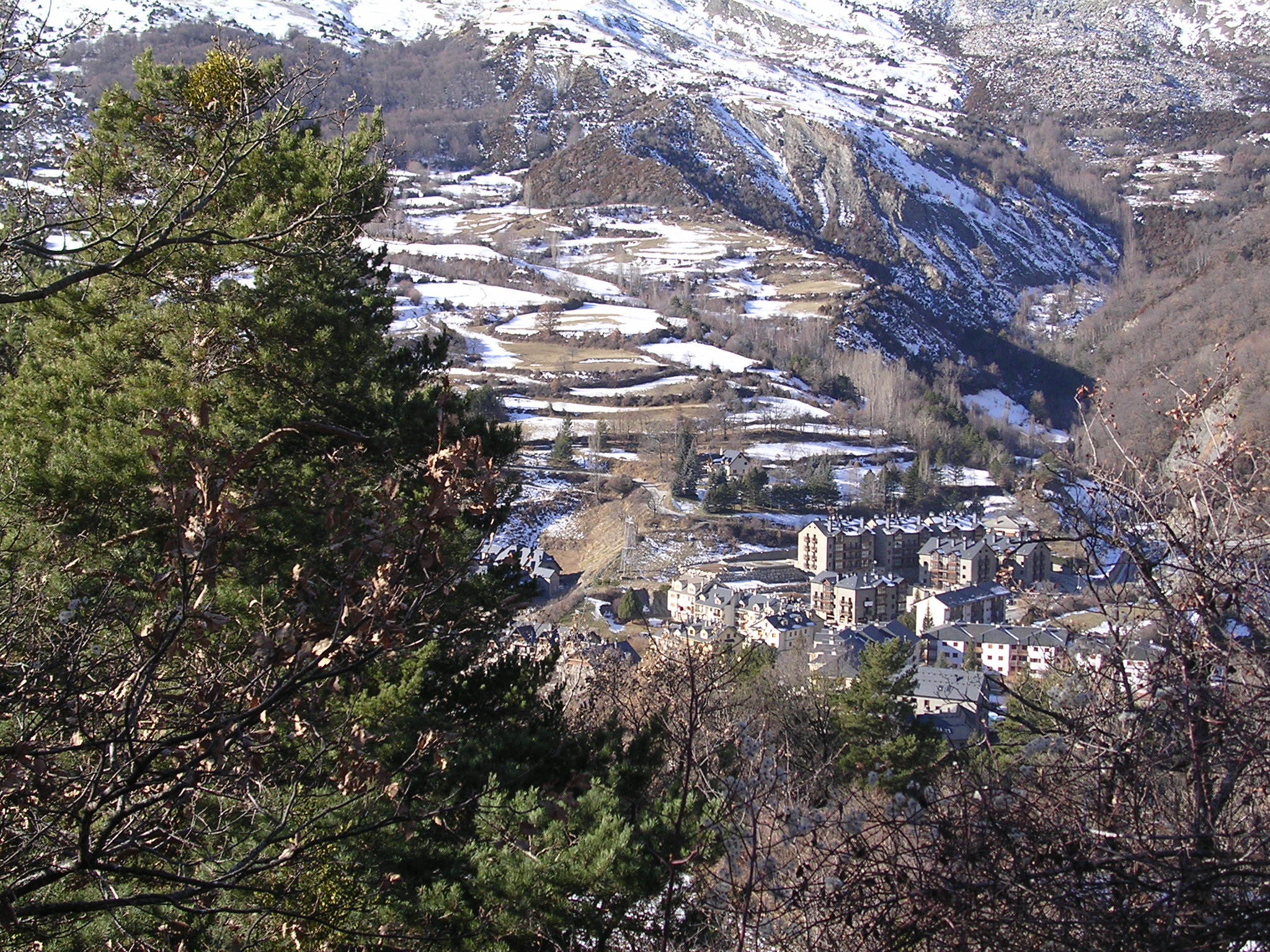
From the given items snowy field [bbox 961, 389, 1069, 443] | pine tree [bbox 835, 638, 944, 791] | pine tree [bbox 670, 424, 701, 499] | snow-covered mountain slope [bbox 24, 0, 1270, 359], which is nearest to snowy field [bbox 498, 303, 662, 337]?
snow-covered mountain slope [bbox 24, 0, 1270, 359]

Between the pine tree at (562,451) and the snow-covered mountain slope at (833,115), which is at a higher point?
the snow-covered mountain slope at (833,115)

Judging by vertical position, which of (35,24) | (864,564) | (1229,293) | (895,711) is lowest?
(864,564)

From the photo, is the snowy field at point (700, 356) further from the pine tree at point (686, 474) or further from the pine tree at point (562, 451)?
the pine tree at point (562, 451)

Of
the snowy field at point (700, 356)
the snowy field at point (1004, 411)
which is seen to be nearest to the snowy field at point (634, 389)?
the snowy field at point (700, 356)

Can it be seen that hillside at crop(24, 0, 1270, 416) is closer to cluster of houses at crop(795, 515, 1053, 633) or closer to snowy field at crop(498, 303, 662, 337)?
snowy field at crop(498, 303, 662, 337)

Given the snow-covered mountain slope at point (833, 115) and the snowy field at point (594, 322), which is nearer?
the snowy field at point (594, 322)

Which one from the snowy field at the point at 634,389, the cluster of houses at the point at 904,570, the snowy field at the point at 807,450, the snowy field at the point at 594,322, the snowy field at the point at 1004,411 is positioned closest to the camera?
the cluster of houses at the point at 904,570

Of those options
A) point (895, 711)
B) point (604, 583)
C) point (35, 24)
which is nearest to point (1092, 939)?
point (35, 24)

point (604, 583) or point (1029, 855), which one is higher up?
point (1029, 855)

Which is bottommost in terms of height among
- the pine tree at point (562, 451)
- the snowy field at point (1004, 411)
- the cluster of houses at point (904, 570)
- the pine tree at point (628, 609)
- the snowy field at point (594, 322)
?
the snowy field at point (1004, 411)

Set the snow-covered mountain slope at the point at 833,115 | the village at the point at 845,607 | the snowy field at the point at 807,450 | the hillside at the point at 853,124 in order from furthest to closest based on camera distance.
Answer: the snow-covered mountain slope at the point at 833,115
the hillside at the point at 853,124
the snowy field at the point at 807,450
the village at the point at 845,607

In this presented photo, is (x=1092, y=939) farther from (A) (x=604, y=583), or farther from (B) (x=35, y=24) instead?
(A) (x=604, y=583)
